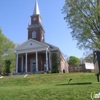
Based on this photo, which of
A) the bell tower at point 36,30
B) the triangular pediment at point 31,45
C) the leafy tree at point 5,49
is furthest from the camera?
the bell tower at point 36,30

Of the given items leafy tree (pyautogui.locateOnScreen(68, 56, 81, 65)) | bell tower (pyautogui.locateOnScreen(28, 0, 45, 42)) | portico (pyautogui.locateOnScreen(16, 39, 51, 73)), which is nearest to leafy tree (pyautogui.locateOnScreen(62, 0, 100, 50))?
portico (pyautogui.locateOnScreen(16, 39, 51, 73))

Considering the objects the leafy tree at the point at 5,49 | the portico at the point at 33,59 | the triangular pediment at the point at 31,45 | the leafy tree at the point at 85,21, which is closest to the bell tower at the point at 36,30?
the triangular pediment at the point at 31,45

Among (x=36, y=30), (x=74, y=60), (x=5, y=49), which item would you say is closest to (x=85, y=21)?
(x=36, y=30)

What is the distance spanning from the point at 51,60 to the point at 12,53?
11632 millimetres

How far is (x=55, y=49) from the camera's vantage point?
3016cm

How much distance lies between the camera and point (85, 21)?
15.2 metres

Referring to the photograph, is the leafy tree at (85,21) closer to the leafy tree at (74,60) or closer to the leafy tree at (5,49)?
the leafy tree at (5,49)

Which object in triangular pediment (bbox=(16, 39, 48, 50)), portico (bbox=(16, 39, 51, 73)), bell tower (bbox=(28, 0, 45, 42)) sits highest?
bell tower (bbox=(28, 0, 45, 42))

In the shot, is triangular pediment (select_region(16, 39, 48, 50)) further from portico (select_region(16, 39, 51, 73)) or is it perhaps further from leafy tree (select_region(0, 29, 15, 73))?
leafy tree (select_region(0, 29, 15, 73))

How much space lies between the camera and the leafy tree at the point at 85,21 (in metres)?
14.8

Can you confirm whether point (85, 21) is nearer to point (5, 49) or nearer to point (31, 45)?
point (31, 45)

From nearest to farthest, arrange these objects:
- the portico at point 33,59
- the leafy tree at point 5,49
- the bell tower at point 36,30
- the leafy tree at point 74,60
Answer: the portico at point 33,59
the leafy tree at point 5,49
the bell tower at point 36,30
the leafy tree at point 74,60

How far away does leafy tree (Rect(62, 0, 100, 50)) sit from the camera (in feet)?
48.6

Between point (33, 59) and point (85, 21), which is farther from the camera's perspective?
point (33, 59)
